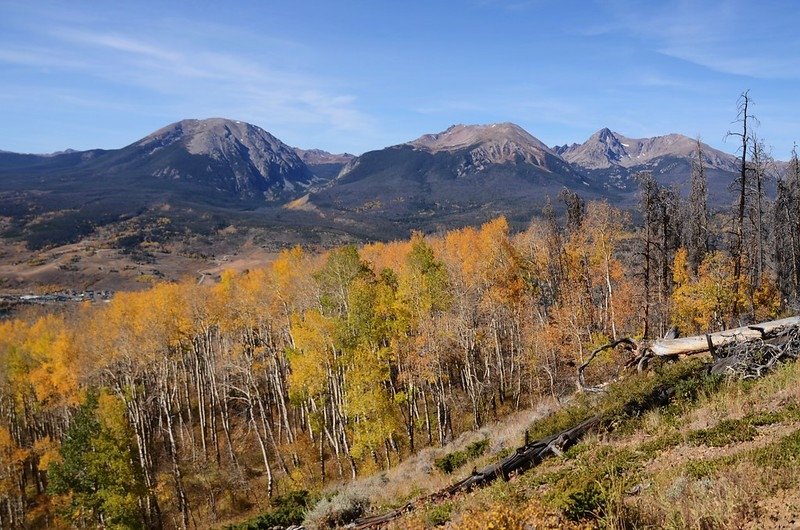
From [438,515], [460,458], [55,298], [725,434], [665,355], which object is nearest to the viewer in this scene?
[438,515]

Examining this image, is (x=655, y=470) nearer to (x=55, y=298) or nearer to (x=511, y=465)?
(x=511, y=465)

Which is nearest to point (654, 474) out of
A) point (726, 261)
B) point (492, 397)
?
point (492, 397)

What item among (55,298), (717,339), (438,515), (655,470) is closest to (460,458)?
(438,515)

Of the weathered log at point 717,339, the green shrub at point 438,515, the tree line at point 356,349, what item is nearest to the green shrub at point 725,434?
the green shrub at point 438,515

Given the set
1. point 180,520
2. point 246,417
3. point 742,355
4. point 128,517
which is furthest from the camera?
point 246,417

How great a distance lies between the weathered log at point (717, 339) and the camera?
15.4m

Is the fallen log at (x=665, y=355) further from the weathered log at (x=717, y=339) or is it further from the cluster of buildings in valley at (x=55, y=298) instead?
the cluster of buildings in valley at (x=55, y=298)

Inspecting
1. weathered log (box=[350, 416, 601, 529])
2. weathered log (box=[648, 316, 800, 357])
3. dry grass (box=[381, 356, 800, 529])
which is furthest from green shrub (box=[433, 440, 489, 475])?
weathered log (box=[648, 316, 800, 357])

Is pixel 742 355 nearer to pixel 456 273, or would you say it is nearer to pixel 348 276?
pixel 348 276

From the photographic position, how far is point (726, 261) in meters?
43.1

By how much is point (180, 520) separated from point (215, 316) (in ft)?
61.5

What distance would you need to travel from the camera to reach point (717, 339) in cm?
1612

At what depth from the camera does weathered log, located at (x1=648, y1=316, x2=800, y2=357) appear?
50.5 feet

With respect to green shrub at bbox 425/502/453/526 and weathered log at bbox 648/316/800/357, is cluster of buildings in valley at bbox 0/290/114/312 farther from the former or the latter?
green shrub at bbox 425/502/453/526
